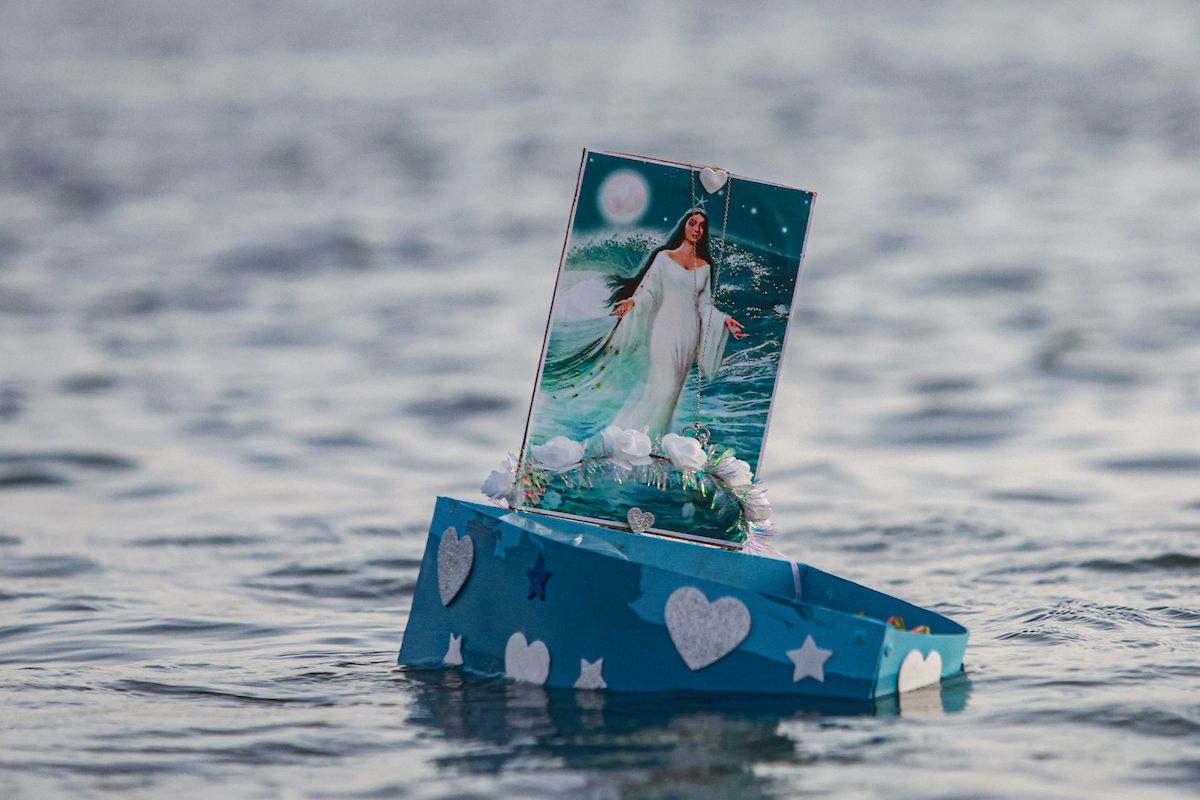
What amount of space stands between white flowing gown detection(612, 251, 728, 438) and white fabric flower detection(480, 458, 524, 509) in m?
0.36

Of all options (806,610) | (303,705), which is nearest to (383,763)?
(303,705)

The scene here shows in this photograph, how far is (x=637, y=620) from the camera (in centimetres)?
419

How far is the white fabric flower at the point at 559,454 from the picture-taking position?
4.60 m

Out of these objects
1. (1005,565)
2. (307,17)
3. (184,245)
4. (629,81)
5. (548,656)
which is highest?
(307,17)

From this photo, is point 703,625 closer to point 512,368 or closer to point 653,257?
point 653,257

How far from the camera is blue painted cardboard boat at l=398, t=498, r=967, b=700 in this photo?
4.09 metres

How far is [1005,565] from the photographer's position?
6.18 m

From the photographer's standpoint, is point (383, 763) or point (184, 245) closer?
point (383, 763)

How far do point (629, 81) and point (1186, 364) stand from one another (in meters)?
11.9

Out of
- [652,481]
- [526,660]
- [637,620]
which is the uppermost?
[652,481]

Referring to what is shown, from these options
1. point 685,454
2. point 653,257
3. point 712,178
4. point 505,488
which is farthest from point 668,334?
point 505,488

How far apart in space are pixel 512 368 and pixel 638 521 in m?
5.74

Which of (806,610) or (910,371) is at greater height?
(910,371)

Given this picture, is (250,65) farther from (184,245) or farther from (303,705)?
(303,705)
